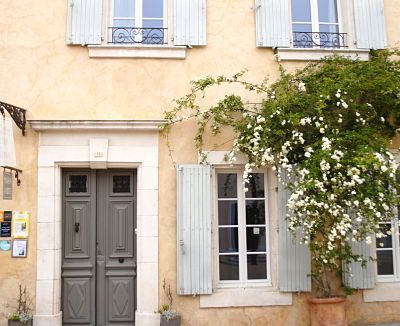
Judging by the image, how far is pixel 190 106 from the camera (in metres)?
5.71

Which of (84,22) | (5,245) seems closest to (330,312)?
(5,245)

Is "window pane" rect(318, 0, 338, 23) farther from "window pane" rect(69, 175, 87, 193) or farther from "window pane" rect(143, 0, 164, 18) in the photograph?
"window pane" rect(69, 175, 87, 193)

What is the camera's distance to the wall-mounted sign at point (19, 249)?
18.3ft

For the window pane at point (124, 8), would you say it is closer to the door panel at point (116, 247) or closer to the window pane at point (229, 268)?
the door panel at point (116, 247)

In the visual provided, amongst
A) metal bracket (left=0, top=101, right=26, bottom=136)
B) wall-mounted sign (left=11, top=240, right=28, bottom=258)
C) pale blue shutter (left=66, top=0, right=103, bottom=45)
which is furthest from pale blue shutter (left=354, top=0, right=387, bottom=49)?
wall-mounted sign (left=11, top=240, right=28, bottom=258)

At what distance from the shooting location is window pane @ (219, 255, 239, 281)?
589 centimetres

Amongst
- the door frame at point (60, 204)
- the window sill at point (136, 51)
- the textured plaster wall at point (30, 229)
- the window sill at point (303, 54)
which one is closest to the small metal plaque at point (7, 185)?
the textured plaster wall at point (30, 229)

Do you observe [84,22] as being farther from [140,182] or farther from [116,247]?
[116,247]

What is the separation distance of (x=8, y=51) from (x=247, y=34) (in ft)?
9.95

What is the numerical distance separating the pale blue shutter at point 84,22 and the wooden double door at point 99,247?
65.5 inches

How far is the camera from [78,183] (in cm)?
594

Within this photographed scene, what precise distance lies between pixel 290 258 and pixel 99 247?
93.0 inches

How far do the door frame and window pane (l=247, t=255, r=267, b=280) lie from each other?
1190mm

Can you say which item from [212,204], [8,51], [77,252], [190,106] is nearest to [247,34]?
[190,106]
